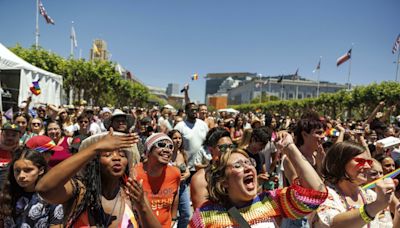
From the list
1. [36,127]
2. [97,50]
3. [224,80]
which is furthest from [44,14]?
[224,80]

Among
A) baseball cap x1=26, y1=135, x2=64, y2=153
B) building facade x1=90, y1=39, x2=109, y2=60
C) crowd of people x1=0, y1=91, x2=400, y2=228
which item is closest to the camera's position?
crowd of people x1=0, y1=91, x2=400, y2=228

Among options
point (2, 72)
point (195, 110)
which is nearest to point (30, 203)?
point (195, 110)

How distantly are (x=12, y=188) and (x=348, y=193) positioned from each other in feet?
8.60

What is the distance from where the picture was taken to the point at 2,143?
4.46 metres

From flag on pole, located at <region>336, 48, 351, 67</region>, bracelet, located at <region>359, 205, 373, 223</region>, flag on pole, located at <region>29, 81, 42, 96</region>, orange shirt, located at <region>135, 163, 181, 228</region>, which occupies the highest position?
flag on pole, located at <region>336, 48, 351, 67</region>

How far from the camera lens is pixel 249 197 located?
2.04m

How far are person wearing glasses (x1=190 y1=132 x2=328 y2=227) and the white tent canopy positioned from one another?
503 inches

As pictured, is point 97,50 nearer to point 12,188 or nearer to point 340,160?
point 12,188

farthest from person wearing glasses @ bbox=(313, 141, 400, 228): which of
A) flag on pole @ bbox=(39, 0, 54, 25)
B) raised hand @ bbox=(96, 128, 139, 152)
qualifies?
flag on pole @ bbox=(39, 0, 54, 25)

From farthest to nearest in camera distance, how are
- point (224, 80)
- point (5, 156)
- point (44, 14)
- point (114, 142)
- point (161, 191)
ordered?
point (224, 80)
point (44, 14)
point (5, 156)
point (161, 191)
point (114, 142)

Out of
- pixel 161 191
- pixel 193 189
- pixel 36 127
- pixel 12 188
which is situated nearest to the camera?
pixel 12 188

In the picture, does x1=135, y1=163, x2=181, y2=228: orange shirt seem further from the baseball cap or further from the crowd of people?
the baseball cap

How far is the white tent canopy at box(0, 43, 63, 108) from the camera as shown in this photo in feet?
41.6

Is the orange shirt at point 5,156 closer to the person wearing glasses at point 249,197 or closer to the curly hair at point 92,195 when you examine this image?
the curly hair at point 92,195
